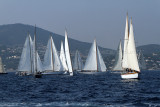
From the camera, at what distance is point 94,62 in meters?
123

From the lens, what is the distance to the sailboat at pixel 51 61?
4503 inches

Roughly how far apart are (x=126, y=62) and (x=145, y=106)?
157 ft

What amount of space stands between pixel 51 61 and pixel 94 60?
49.1 feet

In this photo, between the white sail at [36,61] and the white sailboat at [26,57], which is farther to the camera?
the white sailboat at [26,57]

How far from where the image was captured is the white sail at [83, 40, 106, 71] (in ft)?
400

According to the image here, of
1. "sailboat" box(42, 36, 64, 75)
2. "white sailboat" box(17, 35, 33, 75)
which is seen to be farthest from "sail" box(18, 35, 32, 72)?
"sailboat" box(42, 36, 64, 75)

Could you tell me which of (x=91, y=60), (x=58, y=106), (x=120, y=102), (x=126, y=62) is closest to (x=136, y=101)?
(x=120, y=102)

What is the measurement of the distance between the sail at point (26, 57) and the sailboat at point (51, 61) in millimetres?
4696

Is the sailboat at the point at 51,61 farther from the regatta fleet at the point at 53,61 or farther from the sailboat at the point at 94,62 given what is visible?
the sailboat at the point at 94,62

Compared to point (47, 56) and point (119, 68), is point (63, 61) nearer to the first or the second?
point (47, 56)

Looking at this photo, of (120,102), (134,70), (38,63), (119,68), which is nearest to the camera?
(120,102)

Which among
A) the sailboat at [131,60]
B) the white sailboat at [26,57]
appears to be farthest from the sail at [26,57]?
the sailboat at [131,60]

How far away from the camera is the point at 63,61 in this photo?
4934 inches

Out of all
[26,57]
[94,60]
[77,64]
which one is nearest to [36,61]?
[26,57]
